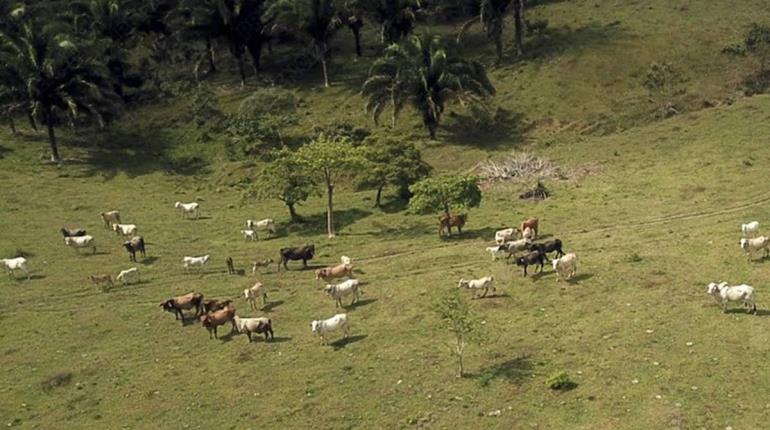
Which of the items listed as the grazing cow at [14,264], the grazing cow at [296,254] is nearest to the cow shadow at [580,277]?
the grazing cow at [296,254]

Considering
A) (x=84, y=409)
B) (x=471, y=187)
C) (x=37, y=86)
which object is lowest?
(x=84, y=409)

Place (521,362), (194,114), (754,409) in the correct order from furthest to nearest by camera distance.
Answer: (194,114) < (521,362) < (754,409)

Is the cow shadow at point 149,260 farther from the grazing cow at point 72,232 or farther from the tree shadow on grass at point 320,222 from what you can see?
the tree shadow on grass at point 320,222

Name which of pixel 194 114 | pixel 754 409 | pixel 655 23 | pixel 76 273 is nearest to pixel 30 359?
pixel 76 273

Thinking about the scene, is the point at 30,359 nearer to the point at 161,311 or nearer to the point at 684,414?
the point at 161,311

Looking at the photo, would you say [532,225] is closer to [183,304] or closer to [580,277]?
[580,277]

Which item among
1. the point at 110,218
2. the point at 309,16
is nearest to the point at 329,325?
the point at 110,218

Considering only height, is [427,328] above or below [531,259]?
below
